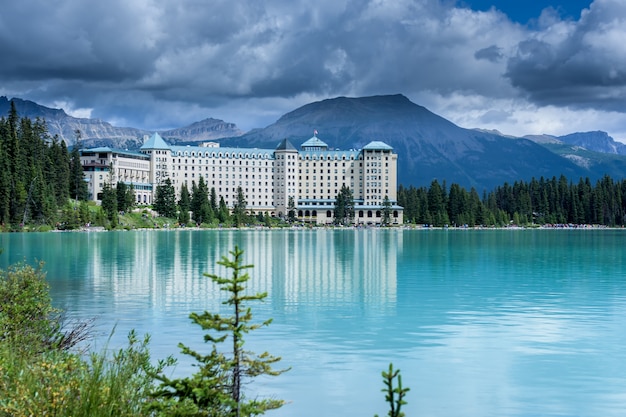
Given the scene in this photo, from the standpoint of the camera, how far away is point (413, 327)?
1229 inches

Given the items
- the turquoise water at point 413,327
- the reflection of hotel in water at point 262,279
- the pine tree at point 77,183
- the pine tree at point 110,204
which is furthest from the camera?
the pine tree at point 77,183

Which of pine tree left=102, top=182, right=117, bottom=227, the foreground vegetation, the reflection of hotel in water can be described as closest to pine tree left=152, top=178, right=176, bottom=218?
pine tree left=102, top=182, right=117, bottom=227

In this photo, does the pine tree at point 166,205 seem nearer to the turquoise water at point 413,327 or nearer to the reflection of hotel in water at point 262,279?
the reflection of hotel in water at point 262,279

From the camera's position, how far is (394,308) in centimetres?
3722

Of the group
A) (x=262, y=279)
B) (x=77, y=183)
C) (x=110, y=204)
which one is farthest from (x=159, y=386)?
(x=77, y=183)

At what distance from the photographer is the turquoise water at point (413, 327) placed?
67.1 feet

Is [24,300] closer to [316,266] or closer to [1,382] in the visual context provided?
[1,382]

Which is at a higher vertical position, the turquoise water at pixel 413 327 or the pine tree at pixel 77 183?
the pine tree at pixel 77 183

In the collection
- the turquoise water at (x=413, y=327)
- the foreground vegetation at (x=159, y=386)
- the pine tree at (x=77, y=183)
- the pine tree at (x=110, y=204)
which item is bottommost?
the turquoise water at (x=413, y=327)

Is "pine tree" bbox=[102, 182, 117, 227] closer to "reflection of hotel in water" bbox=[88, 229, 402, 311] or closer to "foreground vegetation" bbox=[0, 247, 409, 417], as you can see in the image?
"reflection of hotel in water" bbox=[88, 229, 402, 311]

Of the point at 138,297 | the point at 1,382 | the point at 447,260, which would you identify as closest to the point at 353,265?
the point at 447,260

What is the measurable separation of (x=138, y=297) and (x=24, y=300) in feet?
69.1

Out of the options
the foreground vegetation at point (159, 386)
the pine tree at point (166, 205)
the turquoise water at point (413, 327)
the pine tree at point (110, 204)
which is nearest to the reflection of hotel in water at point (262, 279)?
the turquoise water at point (413, 327)

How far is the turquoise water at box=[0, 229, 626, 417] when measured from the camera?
20.4 m
